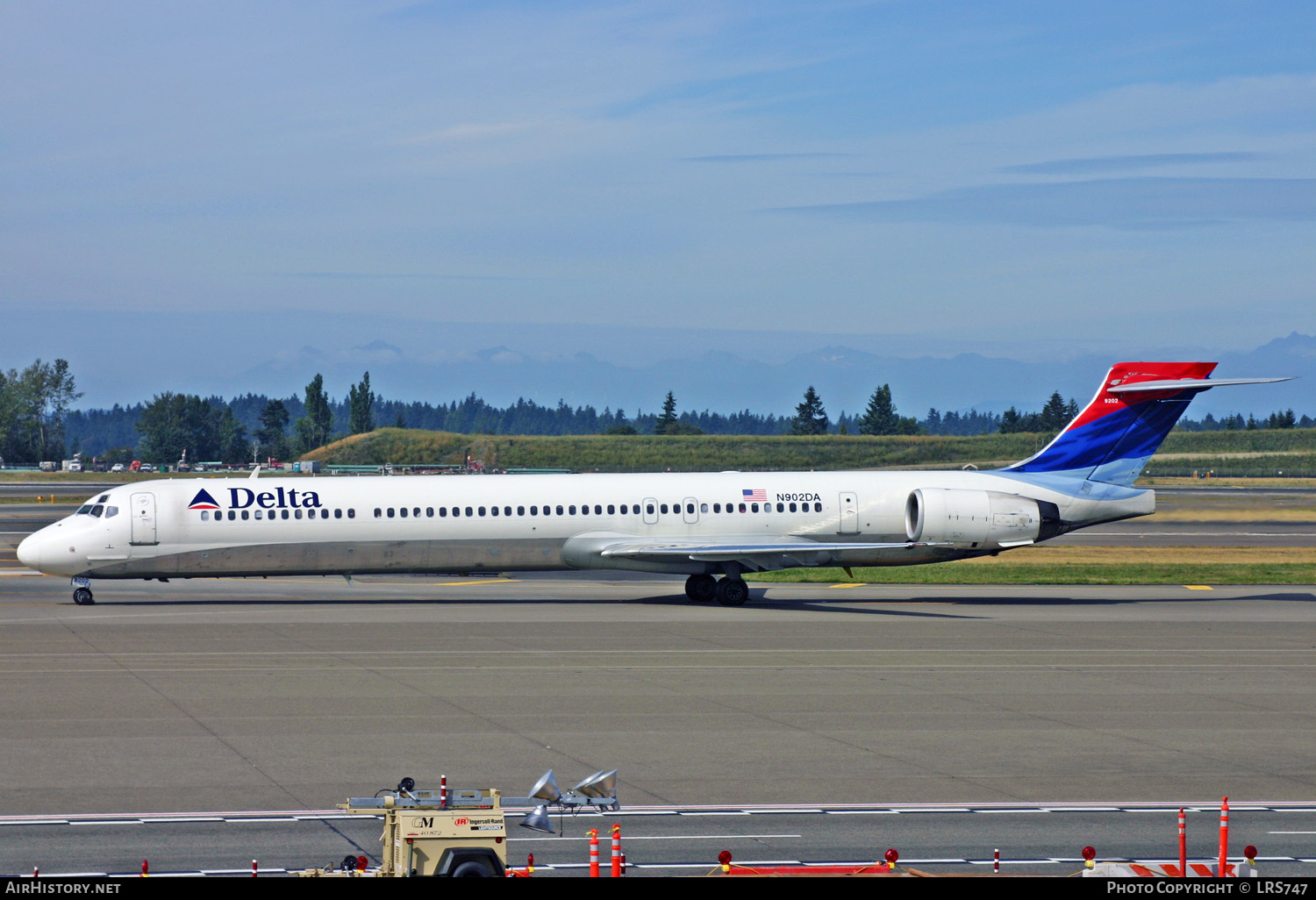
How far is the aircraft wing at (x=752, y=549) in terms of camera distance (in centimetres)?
3750

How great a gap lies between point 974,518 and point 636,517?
9.81 meters

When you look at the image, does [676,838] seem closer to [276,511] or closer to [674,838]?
[674,838]

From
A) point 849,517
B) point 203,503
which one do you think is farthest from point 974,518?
point 203,503

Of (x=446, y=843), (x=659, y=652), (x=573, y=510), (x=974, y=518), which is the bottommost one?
(x=659, y=652)

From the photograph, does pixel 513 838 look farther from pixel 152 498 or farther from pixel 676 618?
pixel 152 498

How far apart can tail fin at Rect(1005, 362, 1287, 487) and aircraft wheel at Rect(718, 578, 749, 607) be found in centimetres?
937

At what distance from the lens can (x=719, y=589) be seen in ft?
127

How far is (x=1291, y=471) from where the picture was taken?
5915 inches

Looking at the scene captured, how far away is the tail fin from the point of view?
39.9 m

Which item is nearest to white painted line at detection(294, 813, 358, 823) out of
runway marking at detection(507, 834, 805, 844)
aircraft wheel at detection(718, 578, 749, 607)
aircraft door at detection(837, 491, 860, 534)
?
runway marking at detection(507, 834, 805, 844)
